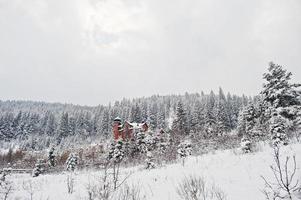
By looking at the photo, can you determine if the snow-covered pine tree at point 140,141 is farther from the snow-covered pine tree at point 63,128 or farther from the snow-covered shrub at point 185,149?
the snow-covered pine tree at point 63,128

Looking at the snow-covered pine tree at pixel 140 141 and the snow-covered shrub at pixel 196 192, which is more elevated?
the snow-covered pine tree at pixel 140 141

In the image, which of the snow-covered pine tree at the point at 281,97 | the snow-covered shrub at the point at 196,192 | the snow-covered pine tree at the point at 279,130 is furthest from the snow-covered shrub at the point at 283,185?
the snow-covered pine tree at the point at 281,97

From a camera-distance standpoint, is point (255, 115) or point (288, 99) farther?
point (255, 115)

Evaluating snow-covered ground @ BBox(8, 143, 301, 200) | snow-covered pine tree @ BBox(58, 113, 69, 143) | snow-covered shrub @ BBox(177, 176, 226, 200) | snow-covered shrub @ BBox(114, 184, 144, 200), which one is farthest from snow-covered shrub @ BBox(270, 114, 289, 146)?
snow-covered pine tree @ BBox(58, 113, 69, 143)

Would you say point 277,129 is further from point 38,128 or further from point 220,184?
point 38,128

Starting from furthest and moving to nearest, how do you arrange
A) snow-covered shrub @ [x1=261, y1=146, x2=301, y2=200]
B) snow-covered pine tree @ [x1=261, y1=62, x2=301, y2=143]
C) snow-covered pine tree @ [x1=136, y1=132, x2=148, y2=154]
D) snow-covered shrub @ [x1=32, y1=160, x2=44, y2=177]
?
snow-covered pine tree @ [x1=136, y1=132, x2=148, y2=154]
snow-covered shrub @ [x1=32, y1=160, x2=44, y2=177]
snow-covered pine tree @ [x1=261, y1=62, x2=301, y2=143]
snow-covered shrub @ [x1=261, y1=146, x2=301, y2=200]

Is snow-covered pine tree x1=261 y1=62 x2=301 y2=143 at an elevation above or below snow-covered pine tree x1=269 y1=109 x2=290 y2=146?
above

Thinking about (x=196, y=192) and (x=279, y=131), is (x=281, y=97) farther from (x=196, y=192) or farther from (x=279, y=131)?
(x=196, y=192)

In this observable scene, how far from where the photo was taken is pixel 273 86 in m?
21.8

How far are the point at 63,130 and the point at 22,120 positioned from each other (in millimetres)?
34853

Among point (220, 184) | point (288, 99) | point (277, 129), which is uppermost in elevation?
point (288, 99)

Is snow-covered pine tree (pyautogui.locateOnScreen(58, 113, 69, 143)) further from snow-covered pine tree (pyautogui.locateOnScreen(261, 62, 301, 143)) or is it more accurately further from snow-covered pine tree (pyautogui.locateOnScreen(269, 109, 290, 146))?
snow-covered pine tree (pyautogui.locateOnScreen(269, 109, 290, 146))

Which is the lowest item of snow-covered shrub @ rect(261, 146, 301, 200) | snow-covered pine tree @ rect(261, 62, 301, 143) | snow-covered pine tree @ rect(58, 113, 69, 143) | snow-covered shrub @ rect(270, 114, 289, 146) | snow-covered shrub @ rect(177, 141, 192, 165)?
snow-covered shrub @ rect(261, 146, 301, 200)

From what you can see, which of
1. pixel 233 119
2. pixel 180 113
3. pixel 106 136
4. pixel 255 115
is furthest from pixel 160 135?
pixel 233 119
